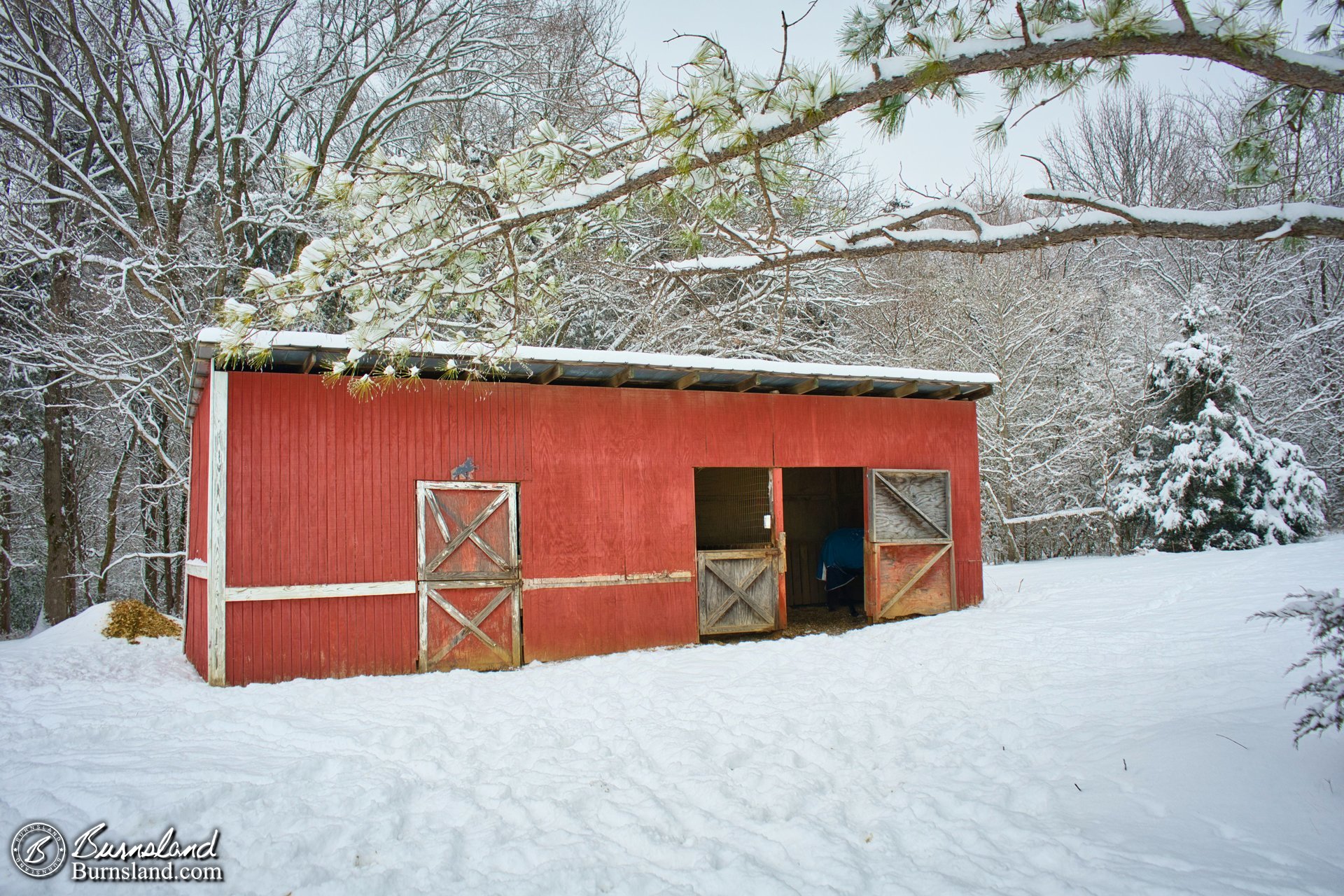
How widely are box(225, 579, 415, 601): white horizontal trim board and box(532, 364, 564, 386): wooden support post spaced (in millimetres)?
2100

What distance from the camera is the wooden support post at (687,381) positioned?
7888 mm

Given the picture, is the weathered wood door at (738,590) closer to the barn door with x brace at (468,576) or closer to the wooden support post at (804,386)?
the wooden support post at (804,386)

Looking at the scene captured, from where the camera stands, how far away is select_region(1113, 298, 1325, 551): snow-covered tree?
41.0ft

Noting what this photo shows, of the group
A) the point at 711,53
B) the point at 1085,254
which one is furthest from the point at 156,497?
the point at 1085,254

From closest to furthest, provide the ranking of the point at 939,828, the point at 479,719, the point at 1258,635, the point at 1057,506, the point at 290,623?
the point at 939,828
the point at 479,719
the point at 1258,635
the point at 290,623
the point at 1057,506

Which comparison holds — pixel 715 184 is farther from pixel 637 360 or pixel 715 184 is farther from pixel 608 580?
pixel 608 580

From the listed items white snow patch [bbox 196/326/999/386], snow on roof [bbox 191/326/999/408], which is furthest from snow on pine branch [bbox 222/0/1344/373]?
snow on roof [bbox 191/326/999/408]

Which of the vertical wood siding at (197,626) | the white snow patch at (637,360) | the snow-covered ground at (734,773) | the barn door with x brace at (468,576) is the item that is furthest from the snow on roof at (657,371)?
the snow-covered ground at (734,773)

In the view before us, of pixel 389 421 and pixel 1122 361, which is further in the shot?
pixel 1122 361

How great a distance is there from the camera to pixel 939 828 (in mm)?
3592

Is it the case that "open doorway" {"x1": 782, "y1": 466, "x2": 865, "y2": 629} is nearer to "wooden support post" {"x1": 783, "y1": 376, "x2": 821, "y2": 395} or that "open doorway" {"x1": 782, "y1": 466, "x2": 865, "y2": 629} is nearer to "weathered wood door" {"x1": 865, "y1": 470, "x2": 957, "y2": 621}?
"weathered wood door" {"x1": 865, "y1": 470, "x2": 957, "y2": 621}

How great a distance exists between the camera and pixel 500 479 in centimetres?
759

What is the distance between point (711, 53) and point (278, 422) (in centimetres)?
508

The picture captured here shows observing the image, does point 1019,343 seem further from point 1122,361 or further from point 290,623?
point 290,623
